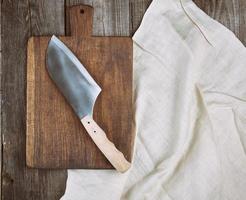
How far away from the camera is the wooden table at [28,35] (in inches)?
35.9

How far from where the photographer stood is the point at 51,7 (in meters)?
0.93

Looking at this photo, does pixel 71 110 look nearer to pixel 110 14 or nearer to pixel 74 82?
pixel 74 82

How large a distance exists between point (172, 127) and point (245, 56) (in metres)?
0.20

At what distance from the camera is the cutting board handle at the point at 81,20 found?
898 millimetres

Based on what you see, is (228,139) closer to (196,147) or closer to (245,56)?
(196,147)

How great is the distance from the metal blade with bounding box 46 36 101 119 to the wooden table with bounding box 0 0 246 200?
0.26ft

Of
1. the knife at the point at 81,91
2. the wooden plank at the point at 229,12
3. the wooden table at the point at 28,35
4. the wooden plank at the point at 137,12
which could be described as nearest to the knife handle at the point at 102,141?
the knife at the point at 81,91

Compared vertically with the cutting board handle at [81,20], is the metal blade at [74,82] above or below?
below

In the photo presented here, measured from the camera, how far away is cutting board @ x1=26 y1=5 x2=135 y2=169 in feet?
2.90

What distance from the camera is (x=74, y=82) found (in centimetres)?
87

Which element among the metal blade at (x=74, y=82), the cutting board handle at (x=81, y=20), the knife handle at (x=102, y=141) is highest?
the cutting board handle at (x=81, y=20)

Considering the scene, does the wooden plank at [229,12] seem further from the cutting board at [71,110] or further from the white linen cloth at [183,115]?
the cutting board at [71,110]

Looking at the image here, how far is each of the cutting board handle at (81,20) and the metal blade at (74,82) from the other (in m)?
0.05

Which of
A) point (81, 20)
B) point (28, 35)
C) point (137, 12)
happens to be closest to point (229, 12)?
point (137, 12)
